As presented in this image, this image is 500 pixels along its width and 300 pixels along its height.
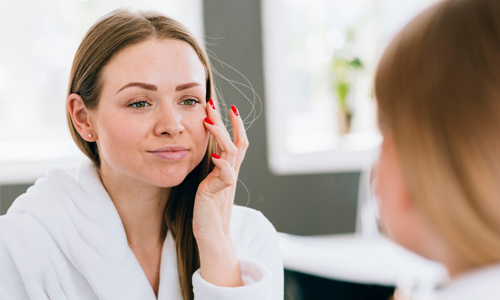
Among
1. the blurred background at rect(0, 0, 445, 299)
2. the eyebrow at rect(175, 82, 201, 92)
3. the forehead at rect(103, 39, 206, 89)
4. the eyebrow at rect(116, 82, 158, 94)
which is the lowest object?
the blurred background at rect(0, 0, 445, 299)

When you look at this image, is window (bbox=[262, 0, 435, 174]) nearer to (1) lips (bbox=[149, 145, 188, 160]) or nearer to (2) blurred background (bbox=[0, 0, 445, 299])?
(2) blurred background (bbox=[0, 0, 445, 299])

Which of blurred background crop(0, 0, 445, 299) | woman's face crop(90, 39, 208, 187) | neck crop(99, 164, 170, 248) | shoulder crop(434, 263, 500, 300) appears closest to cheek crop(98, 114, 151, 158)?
woman's face crop(90, 39, 208, 187)

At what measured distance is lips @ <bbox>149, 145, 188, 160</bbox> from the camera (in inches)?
41.4

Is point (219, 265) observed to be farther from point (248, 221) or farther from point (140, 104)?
point (140, 104)

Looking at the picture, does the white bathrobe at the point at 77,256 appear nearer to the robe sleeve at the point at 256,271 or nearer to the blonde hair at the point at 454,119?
the robe sleeve at the point at 256,271

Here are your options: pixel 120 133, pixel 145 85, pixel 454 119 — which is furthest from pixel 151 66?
pixel 454 119

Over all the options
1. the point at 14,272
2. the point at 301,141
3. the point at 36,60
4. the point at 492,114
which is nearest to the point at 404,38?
the point at 492,114

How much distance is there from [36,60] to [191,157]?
248 cm

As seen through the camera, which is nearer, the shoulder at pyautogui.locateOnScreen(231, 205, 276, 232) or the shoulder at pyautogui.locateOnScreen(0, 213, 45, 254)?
the shoulder at pyautogui.locateOnScreen(0, 213, 45, 254)

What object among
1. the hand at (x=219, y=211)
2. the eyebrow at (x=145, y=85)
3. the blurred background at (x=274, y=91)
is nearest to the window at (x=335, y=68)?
the blurred background at (x=274, y=91)

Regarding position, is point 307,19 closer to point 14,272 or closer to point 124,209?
point 124,209

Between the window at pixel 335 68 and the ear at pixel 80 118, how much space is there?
6.87ft

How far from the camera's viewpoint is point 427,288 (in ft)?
5.28

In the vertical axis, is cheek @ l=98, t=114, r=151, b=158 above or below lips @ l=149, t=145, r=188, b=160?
above
